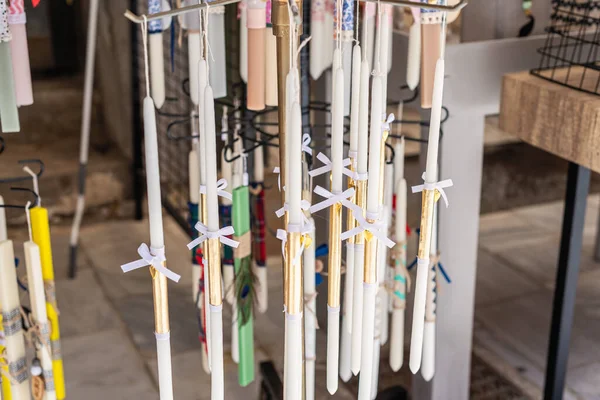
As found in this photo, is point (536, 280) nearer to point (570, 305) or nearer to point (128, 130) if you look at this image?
point (570, 305)

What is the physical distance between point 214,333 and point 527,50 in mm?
911

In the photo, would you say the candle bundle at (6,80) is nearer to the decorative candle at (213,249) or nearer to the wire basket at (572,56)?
the decorative candle at (213,249)

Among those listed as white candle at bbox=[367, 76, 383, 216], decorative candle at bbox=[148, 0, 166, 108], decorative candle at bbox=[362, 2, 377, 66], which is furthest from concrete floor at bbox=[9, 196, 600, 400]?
white candle at bbox=[367, 76, 383, 216]

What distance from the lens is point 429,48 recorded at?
1165 mm

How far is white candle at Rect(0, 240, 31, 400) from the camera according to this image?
1103 mm

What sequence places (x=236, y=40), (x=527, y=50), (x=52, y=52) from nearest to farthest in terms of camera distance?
(x=527, y=50)
(x=236, y=40)
(x=52, y=52)

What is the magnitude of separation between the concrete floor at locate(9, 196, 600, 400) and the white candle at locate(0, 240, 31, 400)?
0.60 metres

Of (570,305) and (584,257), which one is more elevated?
(570,305)

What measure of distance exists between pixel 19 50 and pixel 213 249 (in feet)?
1.64

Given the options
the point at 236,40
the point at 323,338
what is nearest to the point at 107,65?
the point at 236,40

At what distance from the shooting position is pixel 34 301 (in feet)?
3.82

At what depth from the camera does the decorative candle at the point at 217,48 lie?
1198 millimetres

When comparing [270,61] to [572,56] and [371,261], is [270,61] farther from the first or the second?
[572,56]

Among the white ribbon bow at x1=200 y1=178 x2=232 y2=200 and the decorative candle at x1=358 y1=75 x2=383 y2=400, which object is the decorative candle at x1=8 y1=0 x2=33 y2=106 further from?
the decorative candle at x1=358 y1=75 x2=383 y2=400
